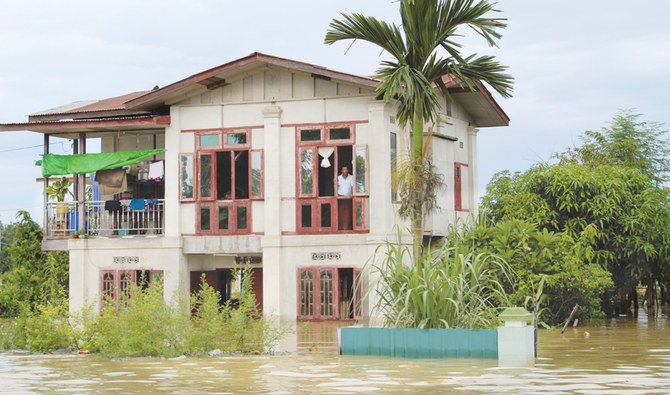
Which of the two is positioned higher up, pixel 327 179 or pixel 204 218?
pixel 327 179

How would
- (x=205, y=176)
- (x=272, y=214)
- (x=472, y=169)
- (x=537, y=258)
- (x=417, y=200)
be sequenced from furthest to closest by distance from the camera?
(x=472, y=169), (x=205, y=176), (x=272, y=214), (x=537, y=258), (x=417, y=200)

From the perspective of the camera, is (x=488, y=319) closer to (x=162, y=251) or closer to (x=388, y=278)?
(x=388, y=278)

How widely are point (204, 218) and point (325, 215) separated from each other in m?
3.41

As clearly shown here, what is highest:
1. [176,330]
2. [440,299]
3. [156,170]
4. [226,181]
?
[156,170]

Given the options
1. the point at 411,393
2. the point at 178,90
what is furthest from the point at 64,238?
the point at 411,393

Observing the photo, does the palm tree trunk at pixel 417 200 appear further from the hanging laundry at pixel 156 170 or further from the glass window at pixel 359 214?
the hanging laundry at pixel 156 170

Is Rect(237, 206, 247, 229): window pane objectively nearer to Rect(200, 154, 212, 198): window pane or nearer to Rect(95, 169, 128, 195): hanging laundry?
Rect(200, 154, 212, 198): window pane

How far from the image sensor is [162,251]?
28.3 metres

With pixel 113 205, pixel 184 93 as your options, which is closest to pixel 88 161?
pixel 113 205

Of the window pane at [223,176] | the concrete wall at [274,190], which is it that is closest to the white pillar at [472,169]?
the concrete wall at [274,190]

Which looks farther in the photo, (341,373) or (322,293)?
(322,293)

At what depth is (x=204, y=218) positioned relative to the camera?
92.2ft

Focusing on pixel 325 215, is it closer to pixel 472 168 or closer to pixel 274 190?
pixel 274 190

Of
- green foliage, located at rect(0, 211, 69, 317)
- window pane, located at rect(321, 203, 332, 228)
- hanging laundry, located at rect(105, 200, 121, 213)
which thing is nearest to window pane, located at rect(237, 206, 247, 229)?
window pane, located at rect(321, 203, 332, 228)
